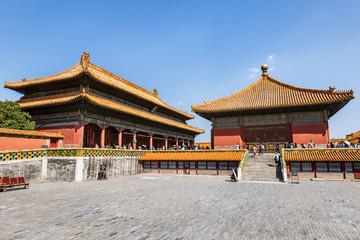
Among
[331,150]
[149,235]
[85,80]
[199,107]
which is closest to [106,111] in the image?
[85,80]

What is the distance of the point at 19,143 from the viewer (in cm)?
1512

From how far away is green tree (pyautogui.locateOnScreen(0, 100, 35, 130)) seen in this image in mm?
17188

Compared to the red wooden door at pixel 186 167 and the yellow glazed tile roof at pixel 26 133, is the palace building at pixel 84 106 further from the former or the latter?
the red wooden door at pixel 186 167

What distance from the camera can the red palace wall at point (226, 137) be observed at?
77.3 feet

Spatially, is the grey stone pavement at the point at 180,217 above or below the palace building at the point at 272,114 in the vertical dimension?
below

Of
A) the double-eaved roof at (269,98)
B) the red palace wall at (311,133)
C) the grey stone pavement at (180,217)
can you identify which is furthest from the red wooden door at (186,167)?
the red palace wall at (311,133)

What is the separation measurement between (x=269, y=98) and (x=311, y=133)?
5.39m

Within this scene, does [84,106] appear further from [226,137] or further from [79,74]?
[226,137]

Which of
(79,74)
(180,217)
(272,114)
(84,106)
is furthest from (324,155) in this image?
(79,74)

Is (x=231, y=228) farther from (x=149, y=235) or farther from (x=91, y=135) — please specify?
(x=91, y=135)

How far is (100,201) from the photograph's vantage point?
880 centimetres

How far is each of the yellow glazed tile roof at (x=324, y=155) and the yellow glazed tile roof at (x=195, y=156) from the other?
393 centimetres

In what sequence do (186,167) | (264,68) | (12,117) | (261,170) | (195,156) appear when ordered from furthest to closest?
1. (264,68)
2. (186,167)
3. (195,156)
4. (12,117)
5. (261,170)

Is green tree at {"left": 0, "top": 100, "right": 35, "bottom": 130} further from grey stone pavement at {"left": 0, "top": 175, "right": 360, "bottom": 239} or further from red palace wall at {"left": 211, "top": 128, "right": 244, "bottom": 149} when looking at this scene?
red palace wall at {"left": 211, "top": 128, "right": 244, "bottom": 149}
